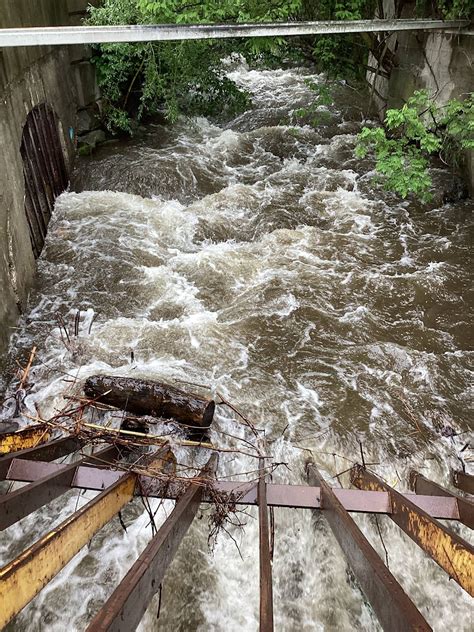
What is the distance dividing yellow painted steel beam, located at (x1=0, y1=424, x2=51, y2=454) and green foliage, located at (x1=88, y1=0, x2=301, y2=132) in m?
6.51

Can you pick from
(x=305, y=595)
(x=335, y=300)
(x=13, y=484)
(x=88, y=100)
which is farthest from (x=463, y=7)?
(x=13, y=484)

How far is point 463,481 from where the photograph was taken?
4613 mm

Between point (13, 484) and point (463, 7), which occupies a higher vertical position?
point (463, 7)

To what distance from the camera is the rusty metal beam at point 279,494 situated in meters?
3.51

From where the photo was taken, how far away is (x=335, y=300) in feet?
23.6

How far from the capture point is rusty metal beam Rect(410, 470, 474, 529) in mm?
3377

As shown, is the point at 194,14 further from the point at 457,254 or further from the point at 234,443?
the point at 234,443

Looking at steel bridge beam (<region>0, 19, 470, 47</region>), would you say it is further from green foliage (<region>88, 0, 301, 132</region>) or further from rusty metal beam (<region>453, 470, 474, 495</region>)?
rusty metal beam (<region>453, 470, 474, 495</region>)

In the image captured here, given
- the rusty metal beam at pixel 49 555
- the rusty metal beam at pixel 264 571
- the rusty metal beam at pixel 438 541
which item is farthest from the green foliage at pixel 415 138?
the rusty metal beam at pixel 49 555

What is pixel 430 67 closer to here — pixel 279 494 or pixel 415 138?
pixel 415 138

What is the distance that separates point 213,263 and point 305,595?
5242 mm

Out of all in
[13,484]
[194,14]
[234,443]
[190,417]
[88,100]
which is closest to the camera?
[13,484]

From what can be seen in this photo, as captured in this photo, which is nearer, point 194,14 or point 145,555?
point 145,555

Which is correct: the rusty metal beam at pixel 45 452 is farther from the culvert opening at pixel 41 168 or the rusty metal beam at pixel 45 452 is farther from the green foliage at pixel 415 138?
the green foliage at pixel 415 138
